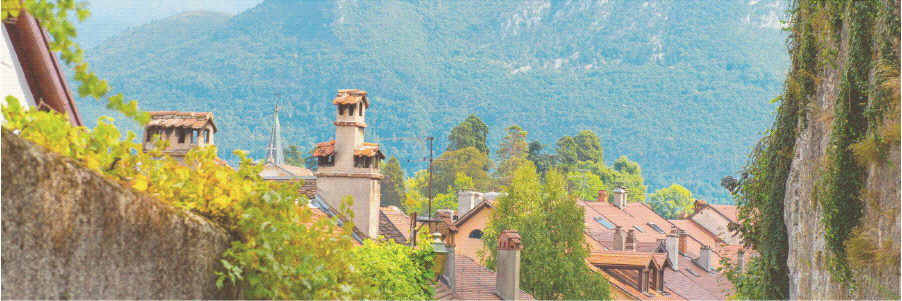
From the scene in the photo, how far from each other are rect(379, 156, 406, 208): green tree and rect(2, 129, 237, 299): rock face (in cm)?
9448

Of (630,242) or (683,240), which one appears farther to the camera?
(683,240)

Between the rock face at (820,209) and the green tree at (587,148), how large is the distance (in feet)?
366

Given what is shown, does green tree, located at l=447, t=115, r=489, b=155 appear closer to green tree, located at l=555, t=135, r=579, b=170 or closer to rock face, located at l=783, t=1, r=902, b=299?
green tree, located at l=555, t=135, r=579, b=170

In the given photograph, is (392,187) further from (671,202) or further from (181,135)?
(181,135)

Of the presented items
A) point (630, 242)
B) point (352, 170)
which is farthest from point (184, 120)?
point (630, 242)

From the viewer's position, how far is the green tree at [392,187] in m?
98.9

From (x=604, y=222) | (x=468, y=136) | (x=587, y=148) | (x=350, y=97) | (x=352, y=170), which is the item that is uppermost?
(x=587, y=148)

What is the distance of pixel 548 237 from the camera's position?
32281mm

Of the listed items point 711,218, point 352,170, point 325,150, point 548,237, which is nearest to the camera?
point 352,170

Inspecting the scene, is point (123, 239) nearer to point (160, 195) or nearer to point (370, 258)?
point (160, 195)

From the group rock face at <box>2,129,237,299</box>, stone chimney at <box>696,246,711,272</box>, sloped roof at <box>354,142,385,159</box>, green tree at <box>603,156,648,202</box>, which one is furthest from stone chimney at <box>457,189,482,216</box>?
green tree at <box>603,156,648,202</box>

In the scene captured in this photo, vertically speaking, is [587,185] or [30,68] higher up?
[587,185]

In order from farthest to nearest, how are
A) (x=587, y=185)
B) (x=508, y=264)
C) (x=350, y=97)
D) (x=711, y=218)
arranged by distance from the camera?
(x=587, y=185) → (x=711, y=218) → (x=508, y=264) → (x=350, y=97)

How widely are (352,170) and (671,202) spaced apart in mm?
127742
